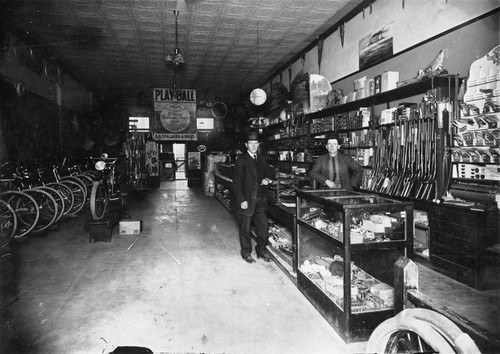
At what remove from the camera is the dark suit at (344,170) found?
4691 millimetres

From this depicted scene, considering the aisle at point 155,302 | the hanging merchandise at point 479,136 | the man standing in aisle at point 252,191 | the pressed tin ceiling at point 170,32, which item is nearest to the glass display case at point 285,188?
the man standing in aisle at point 252,191

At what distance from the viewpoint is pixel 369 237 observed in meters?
2.64

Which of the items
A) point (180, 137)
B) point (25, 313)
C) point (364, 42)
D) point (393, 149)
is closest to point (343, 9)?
point (364, 42)

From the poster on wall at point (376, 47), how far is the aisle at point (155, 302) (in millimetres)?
3880

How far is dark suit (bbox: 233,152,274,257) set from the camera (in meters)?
4.42

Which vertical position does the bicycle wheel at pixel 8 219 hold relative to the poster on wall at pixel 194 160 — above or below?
below

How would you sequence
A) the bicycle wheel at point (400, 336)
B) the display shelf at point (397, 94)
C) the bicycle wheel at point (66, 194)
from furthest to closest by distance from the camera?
the bicycle wheel at point (66, 194)
the display shelf at point (397, 94)
the bicycle wheel at point (400, 336)

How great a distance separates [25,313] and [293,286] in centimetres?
257

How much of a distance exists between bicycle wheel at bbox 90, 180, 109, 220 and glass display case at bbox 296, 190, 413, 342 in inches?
156

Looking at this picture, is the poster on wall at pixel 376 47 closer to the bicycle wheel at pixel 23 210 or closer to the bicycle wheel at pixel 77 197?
the bicycle wheel at pixel 23 210

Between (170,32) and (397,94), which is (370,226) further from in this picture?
(170,32)

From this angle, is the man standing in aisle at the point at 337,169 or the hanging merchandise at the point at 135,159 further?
the hanging merchandise at the point at 135,159

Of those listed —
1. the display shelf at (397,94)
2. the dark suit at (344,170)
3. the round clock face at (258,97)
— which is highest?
the round clock face at (258,97)

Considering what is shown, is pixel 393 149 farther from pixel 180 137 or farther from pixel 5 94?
pixel 180 137
